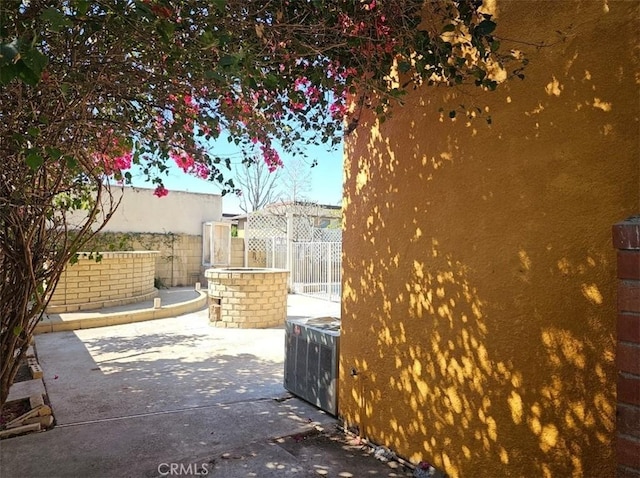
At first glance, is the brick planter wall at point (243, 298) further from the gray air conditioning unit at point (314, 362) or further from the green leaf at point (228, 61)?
the green leaf at point (228, 61)

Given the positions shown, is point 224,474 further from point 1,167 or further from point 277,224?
point 277,224

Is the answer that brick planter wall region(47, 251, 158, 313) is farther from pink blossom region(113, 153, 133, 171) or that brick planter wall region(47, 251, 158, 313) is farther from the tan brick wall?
pink blossom region(113, 153, 133, 171)

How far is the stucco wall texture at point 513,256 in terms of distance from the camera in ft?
7.38

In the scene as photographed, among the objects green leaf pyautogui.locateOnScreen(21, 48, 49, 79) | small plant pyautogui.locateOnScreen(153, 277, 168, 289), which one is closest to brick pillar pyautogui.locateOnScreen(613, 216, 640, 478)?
green leaf pyautogui.locateOnScreen(21, 48, 49, 79)

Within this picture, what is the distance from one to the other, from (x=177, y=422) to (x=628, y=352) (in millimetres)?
3945

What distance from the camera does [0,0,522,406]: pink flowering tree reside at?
90.9 inches

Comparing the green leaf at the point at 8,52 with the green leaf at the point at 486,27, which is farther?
the green leaf at the point at 486,27

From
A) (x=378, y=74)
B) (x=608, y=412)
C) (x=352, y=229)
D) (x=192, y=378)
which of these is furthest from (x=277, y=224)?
(x=608, y=412)

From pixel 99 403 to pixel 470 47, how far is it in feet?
16.6

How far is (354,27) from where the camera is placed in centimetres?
292

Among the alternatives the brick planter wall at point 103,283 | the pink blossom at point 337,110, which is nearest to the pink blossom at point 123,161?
the pink blossom at point 337,110

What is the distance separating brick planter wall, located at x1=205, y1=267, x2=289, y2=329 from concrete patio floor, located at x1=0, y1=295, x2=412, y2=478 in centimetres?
186

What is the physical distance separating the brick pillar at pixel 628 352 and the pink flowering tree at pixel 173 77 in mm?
1475

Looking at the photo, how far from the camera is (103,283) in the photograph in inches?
432
